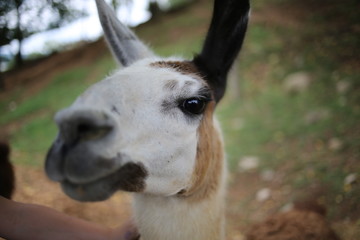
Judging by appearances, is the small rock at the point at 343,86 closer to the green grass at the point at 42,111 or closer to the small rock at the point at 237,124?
the small rock at the point at 237,124

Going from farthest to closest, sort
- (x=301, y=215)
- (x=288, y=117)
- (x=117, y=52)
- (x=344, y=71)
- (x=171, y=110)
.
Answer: (x=288, y=117)
(x=344, y=71)
(x=301, y=215)
(x=117, y=52)
(x=171, y=110)

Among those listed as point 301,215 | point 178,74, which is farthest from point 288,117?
point 178,74

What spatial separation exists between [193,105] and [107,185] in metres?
0.85

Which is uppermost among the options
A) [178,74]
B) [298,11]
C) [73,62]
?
[178,74]

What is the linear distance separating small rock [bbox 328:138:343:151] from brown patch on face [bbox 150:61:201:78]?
295cm

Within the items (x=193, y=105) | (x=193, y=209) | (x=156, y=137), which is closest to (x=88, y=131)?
(x=156, y=137)

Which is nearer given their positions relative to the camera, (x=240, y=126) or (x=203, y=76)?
(x=203, y=76)

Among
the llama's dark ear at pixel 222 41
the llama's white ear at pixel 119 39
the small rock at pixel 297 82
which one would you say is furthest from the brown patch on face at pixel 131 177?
the small rock at pixel 297 82

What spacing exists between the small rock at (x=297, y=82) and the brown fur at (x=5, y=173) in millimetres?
5836

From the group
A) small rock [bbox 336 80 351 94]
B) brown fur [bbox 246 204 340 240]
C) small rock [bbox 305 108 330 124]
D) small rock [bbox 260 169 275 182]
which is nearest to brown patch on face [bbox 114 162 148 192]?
brown fur [bbox 246 204 340 240]

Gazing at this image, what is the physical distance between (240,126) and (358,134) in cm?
298

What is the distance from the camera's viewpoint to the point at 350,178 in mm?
3393

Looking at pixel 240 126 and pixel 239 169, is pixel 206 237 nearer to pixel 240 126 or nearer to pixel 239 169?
pixel 239 169

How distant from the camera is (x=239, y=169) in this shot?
18.4ft
